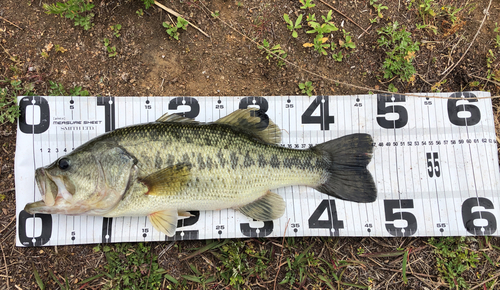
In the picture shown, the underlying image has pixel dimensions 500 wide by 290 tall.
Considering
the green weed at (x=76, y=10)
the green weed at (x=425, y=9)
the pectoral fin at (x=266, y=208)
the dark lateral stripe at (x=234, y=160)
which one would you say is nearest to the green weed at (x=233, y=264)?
the pectoral fin at (x=266, y=208)

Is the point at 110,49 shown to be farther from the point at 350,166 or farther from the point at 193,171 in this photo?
the point at 350,166

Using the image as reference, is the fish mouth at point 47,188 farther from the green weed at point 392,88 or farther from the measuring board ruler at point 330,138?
the green weed at point 392,88

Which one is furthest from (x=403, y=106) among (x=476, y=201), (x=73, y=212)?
(x=73, y=212)

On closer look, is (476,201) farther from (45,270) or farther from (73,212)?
(45,270)

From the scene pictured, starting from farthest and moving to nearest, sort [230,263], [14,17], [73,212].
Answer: [14,17] → [230,263] → [73,212]

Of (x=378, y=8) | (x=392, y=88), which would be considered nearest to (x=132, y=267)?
(x=392, y=88)
